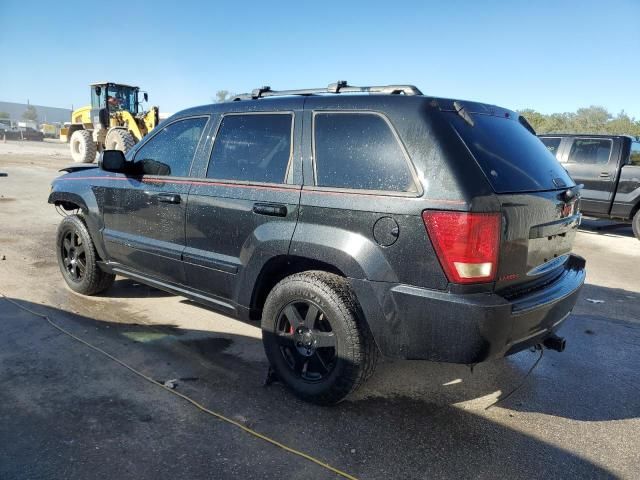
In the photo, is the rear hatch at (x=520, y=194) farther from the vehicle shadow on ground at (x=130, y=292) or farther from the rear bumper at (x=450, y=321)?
the vehicle shadow on ground at (x=130, y=292)

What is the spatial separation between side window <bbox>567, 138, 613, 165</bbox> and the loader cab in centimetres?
1591

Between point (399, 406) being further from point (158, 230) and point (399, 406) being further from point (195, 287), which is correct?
point (158, 230)

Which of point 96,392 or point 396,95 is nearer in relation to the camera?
point 396,95

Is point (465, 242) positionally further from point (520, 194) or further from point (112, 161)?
point (112, 161)

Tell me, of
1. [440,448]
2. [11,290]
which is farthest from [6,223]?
[440,448]

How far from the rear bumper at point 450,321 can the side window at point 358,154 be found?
22.0 inches

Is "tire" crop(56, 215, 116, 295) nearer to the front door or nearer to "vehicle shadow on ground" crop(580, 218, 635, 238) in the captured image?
the front door

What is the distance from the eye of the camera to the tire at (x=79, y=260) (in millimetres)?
4570

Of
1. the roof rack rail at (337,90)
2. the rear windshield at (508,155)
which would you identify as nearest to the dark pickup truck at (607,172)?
the rear windshield at (508,155)

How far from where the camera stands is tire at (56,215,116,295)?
457 cm

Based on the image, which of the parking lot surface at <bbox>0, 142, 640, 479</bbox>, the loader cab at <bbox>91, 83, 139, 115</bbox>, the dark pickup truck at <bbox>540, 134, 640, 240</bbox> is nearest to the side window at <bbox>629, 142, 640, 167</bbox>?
the dark pickup truck at <bbox>540, 134, 640, 240</bbox>

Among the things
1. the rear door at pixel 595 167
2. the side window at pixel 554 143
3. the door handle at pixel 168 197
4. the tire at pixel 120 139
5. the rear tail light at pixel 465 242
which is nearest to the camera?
the rear tail light at pixel 465 242

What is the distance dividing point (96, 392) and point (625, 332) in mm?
4459

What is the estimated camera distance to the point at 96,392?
2.99 meters
